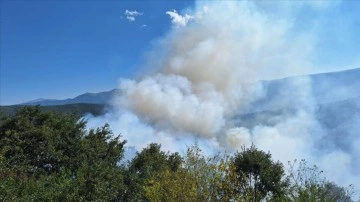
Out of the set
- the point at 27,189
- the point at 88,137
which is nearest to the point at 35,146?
the point at 88,137

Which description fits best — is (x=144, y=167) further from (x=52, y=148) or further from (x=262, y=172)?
(x=262, y=172)

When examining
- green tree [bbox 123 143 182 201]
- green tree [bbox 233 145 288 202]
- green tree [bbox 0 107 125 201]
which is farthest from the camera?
green tree [bbox 123 143 182 201]

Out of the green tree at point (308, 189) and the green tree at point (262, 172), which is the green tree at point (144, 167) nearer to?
the green tree at point (262, 172)

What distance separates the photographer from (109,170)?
5644 cm

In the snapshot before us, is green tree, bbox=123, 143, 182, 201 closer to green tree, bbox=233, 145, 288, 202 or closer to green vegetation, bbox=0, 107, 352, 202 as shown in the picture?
green vegetation, bbox=0, 107, 352, 202

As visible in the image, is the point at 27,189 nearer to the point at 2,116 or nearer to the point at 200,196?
the point at 200,196

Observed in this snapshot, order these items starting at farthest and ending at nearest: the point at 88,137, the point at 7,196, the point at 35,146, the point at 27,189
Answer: the point at 88,137 < the point at 35,146 < the point at 27,189 < the point at 7,196

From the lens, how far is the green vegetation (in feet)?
93.4

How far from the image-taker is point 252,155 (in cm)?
6000

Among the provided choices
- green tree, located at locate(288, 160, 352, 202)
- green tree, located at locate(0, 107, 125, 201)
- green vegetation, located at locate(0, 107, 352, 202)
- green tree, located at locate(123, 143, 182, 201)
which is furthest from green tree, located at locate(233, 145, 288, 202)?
green tree, located at locate(288, 160, 352, 202)

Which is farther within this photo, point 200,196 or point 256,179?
point 256,179

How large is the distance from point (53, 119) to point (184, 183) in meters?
41.0

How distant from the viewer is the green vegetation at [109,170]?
28.5 m

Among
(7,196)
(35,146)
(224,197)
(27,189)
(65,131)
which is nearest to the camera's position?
(7,196)
